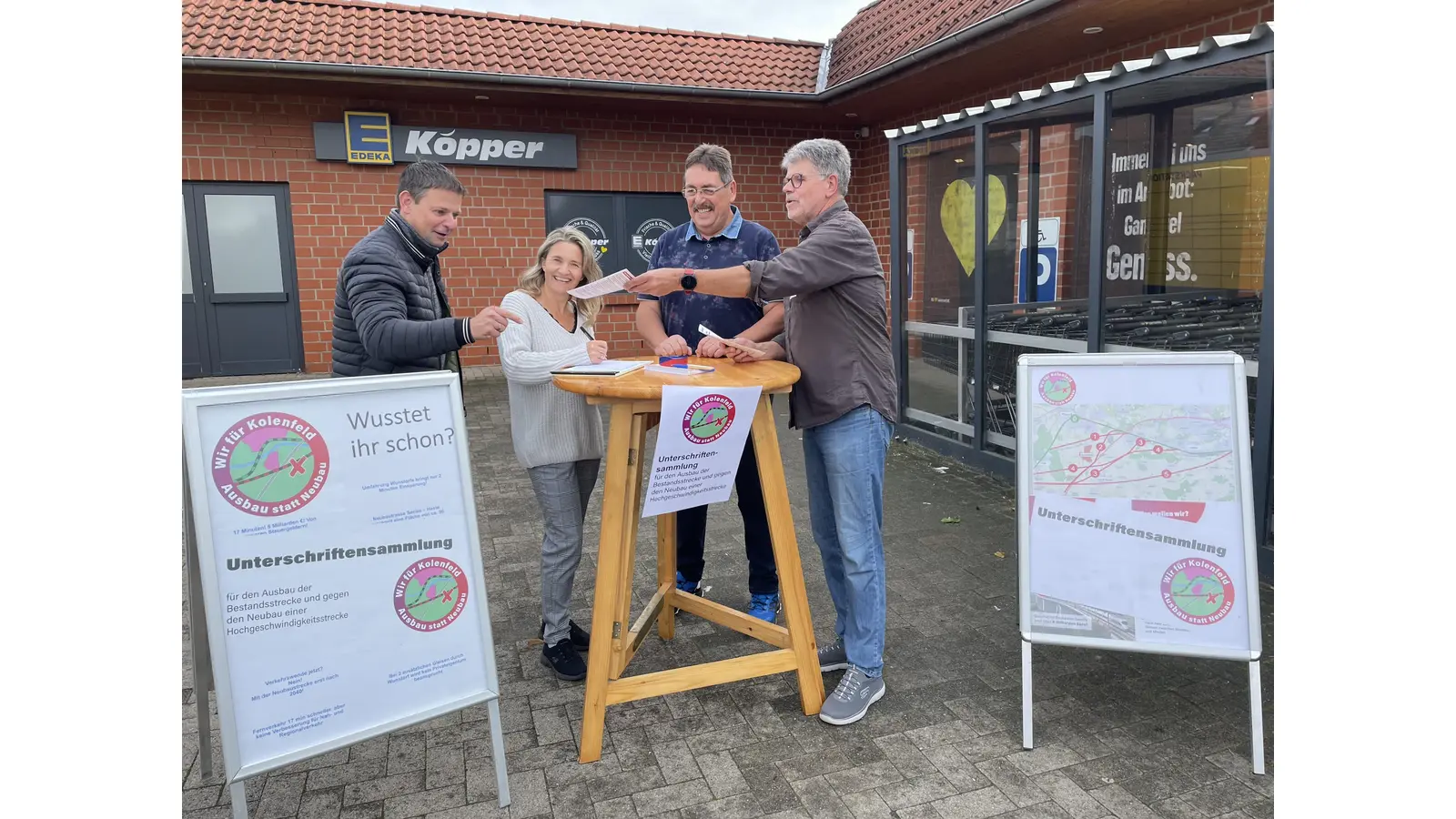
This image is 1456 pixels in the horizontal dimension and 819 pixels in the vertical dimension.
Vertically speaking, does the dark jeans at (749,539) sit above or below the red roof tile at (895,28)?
below

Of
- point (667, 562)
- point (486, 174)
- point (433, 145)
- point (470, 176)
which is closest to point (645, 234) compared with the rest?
point (486, 174)

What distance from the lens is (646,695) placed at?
274cm

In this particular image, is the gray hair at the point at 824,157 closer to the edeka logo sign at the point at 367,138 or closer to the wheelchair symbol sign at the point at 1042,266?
the wheelchair symbol sign at the point at 1042,266

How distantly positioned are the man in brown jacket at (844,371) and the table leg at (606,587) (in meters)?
0.55

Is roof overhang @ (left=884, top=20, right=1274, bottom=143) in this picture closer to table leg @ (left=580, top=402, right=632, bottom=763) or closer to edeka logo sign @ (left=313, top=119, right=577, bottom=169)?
table leg @ (left=580, top=402, right=632, bottom=763)

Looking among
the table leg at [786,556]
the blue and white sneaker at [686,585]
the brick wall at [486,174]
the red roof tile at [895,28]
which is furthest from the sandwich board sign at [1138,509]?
the brick wall at [486,174]

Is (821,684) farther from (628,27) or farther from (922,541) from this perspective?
(628,27)

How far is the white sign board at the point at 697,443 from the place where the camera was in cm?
254

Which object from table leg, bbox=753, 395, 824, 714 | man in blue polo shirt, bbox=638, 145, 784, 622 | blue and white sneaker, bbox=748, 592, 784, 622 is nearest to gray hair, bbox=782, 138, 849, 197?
man in blue polo shirt, bbox=638, 145, 784, 622

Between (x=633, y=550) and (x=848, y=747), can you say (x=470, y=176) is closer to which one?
(x=633, y=550)

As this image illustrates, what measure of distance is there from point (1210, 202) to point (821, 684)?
377 centimetres

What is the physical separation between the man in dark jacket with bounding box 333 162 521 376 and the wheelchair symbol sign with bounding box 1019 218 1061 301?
4.20 m

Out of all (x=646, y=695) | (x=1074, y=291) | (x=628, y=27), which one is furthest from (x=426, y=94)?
(x=646, y=695)

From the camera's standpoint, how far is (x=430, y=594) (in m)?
2.40
